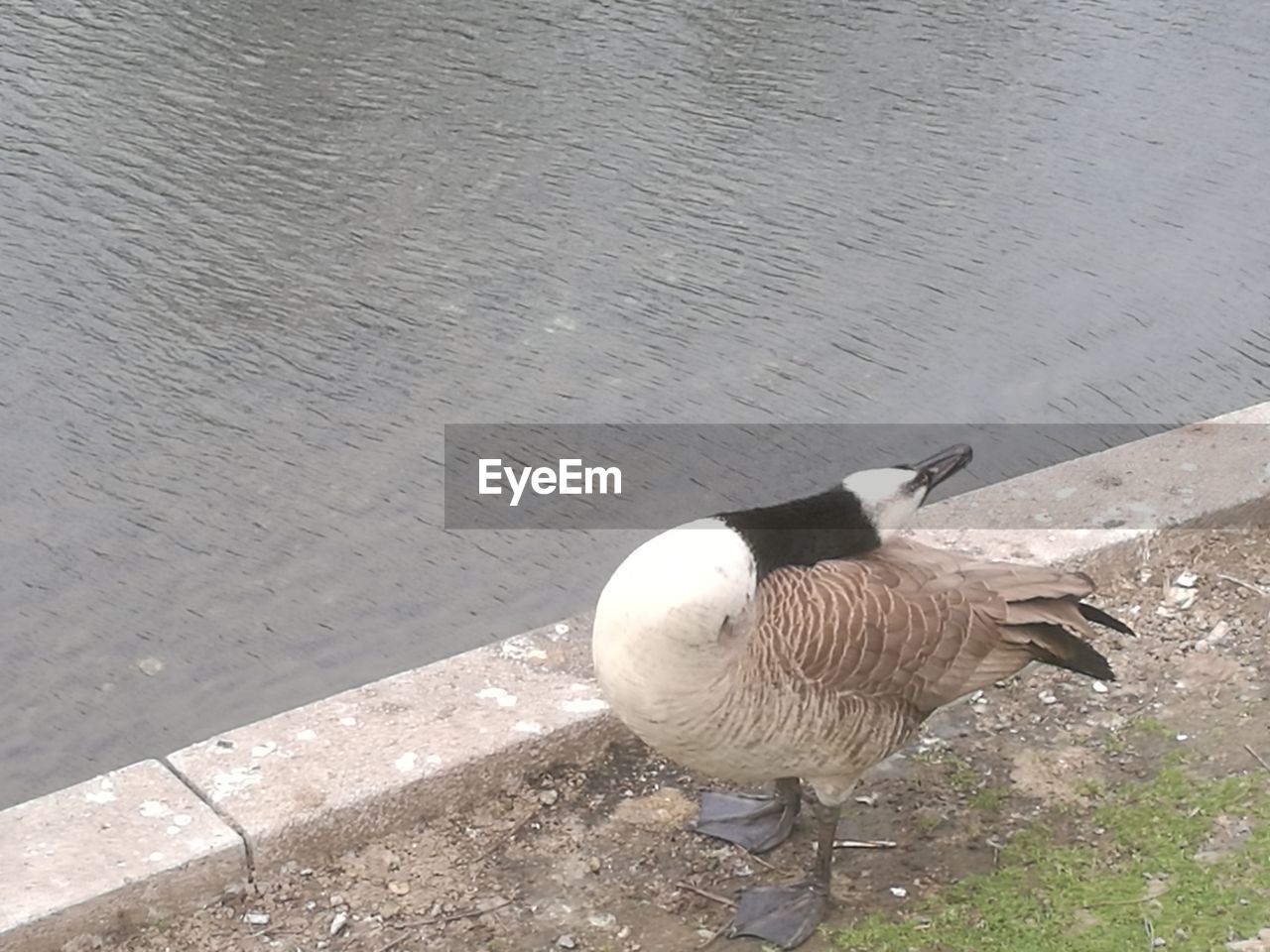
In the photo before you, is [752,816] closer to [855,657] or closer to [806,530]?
[855,657]

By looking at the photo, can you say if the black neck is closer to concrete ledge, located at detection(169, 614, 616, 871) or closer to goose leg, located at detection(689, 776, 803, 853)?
goose leg, located at detection(689, 776, 803, 853)

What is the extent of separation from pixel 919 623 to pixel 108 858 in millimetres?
1461

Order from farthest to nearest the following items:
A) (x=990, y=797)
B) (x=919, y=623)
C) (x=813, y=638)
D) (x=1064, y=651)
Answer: (x=990, y=797)
(x=1064, y=651)
(x=919, y=623)
(x=813, y=638)

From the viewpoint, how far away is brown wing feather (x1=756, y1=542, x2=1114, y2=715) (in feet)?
8.80

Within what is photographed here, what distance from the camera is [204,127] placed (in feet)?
20.5

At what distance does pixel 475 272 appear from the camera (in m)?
5.50

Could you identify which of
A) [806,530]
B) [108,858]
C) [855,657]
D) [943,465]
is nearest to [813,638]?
[855,657]

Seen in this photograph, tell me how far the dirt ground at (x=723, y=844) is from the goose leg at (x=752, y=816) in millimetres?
34

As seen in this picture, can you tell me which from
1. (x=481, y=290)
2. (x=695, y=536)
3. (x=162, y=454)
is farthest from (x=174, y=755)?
(x=481, y=290)

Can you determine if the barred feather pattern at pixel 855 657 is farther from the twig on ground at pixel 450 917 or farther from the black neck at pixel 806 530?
the twig on ground at pixel 450 917

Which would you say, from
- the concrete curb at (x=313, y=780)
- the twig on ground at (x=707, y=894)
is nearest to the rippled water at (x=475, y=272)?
the concrete curb at (x=313, y=780)

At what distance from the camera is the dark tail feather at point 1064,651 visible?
2.88 m
